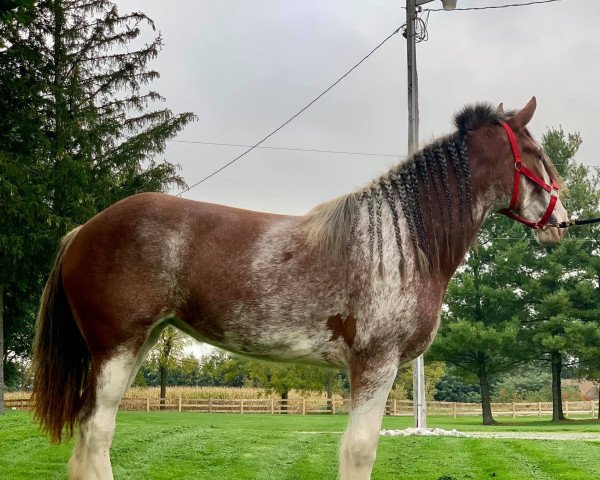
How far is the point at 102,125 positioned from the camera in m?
20.6

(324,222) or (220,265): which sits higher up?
(324,222)

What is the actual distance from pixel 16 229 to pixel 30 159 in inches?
80.1

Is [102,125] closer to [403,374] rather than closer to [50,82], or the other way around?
[50,82]

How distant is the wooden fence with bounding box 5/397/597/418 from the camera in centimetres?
3469

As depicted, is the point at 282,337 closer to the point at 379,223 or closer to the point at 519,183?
the point at 379,223

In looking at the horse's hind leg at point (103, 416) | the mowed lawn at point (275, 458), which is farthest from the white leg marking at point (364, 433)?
the mowed lawn at point (275, 458)

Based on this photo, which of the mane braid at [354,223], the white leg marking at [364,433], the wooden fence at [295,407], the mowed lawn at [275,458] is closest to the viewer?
the white leg marking at [364,433]

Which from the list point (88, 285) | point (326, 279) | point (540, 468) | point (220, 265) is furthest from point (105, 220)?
point (540, 468)

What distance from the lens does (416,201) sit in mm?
4121

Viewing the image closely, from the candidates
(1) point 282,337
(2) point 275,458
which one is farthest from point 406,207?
(2) point 275,458

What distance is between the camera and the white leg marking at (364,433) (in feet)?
12.1

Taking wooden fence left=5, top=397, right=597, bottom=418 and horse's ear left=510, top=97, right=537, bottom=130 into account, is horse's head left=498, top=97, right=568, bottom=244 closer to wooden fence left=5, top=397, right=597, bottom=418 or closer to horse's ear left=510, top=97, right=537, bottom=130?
horse's ear left=510, top=97, right=537, bottom=130

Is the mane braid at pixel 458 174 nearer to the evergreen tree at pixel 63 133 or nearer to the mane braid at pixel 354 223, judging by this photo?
the mane braid at pixel 354 223

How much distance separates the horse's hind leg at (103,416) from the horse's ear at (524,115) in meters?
2.56
